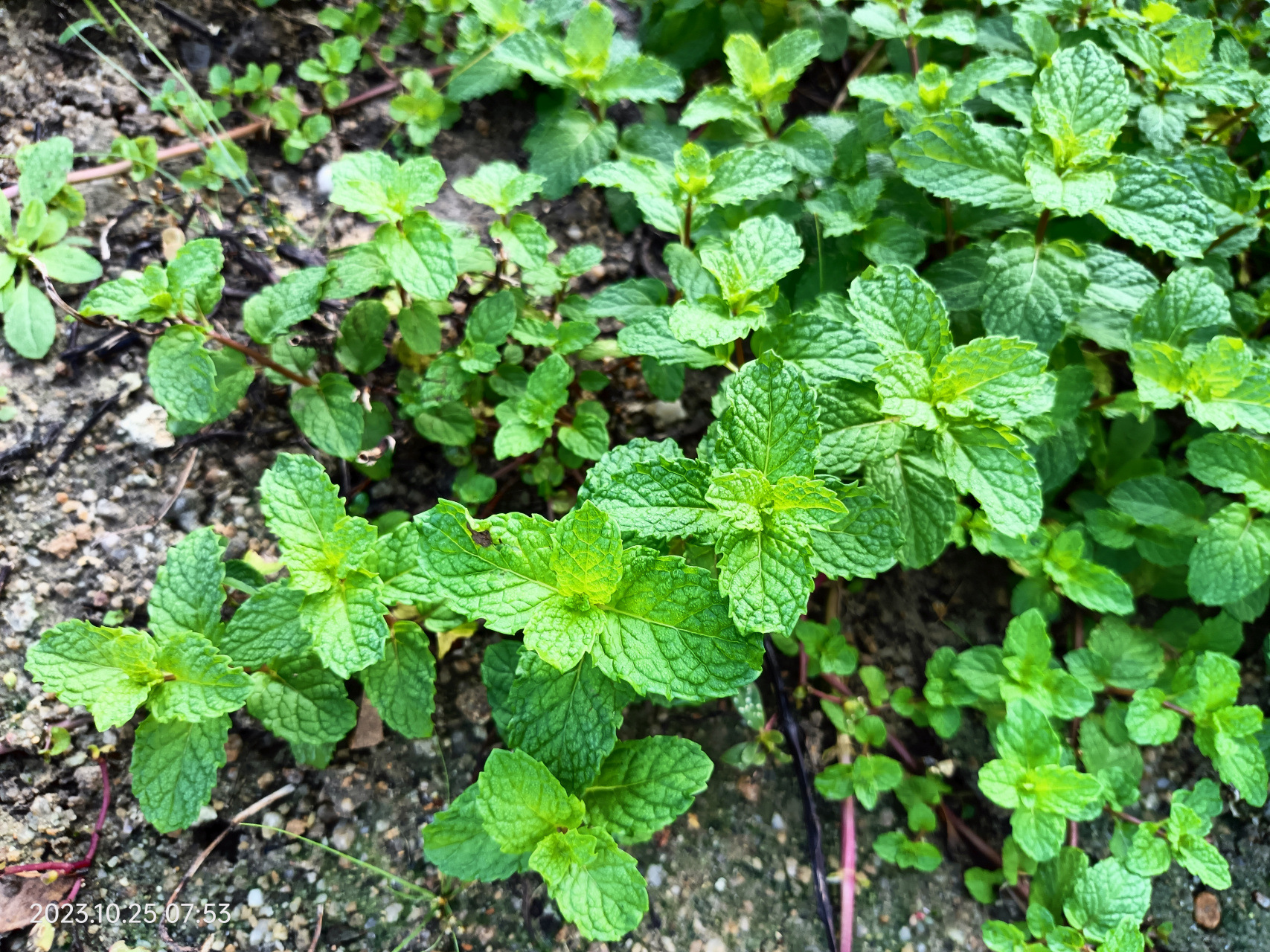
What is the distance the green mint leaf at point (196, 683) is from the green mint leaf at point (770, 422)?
1.09m

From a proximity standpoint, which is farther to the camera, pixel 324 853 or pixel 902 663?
pixel 902 663

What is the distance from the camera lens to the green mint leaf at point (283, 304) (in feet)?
6.21

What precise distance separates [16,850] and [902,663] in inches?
86.5

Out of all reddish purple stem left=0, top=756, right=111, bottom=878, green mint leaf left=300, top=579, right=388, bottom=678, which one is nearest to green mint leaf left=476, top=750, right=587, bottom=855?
green mint leaf left=300, top=579, right=388, bottom=678

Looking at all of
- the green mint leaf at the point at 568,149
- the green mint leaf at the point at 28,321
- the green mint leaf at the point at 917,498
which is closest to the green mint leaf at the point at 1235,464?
the green mint leaf at the point at 917,498

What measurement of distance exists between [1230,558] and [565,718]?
1610mm

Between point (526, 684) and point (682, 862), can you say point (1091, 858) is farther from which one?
point (526, 684)

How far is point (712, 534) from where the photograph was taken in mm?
1492

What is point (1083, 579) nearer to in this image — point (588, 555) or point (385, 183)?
point (588, 555)

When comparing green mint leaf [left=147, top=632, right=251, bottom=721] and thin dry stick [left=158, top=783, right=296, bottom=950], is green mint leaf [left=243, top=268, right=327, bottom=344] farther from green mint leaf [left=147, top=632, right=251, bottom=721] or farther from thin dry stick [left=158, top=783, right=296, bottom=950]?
thin dry stick [left=158, top=783, right=296, bottom=950]

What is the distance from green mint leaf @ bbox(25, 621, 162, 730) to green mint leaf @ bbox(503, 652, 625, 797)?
779mm

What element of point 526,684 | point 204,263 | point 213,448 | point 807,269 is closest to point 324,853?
point 526,684

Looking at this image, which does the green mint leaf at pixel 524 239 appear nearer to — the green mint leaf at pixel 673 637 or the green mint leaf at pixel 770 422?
the green mint leaf at pixel 770 422

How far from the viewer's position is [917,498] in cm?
167
